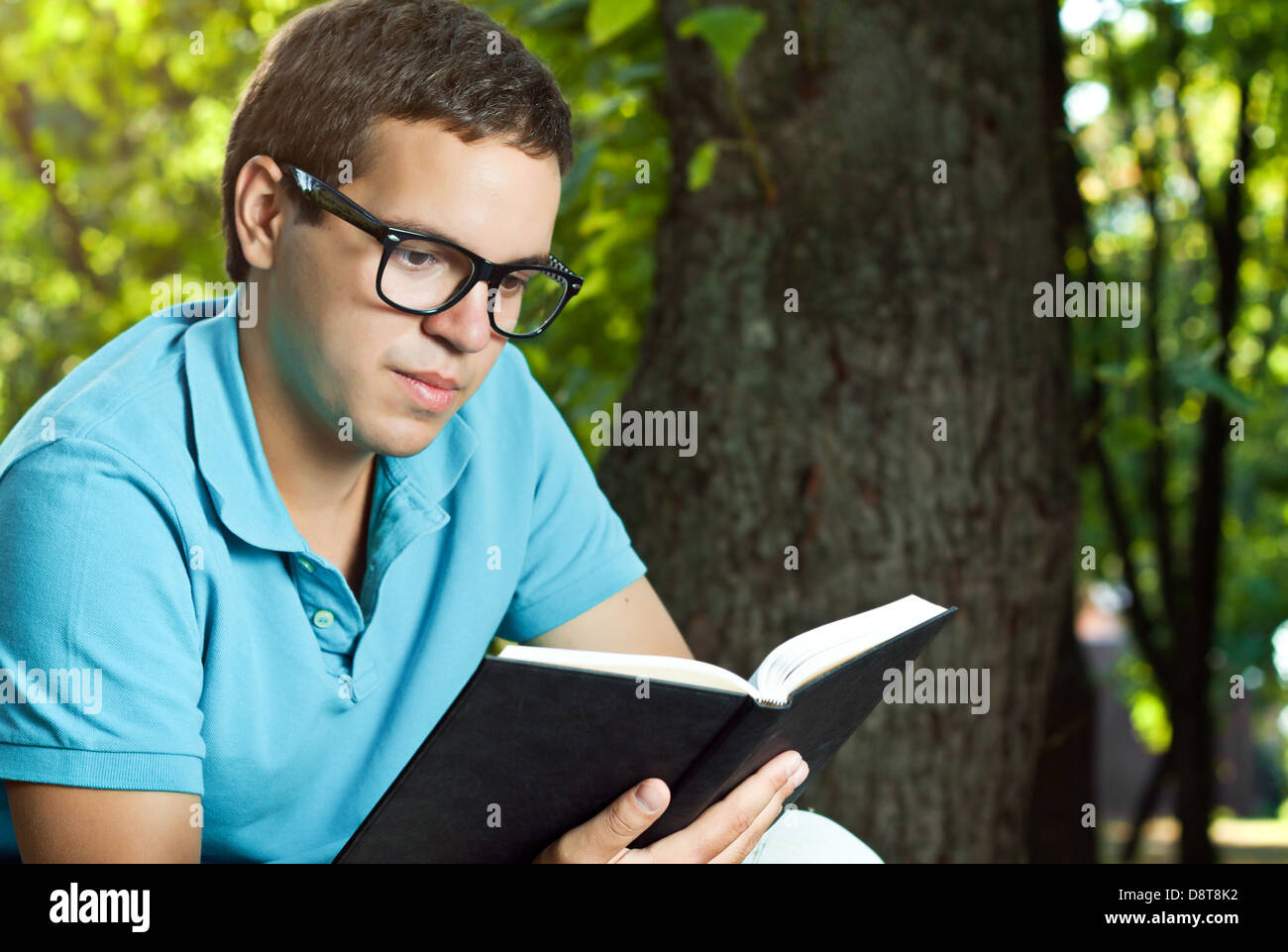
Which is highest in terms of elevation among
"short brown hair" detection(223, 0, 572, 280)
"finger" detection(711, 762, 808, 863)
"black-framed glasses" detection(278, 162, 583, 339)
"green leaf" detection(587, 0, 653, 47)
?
"green leaf" detection(587, 0, 653, 47)

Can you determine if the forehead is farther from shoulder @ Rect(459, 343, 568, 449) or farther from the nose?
shoulder @ Rect(459, 343, 568, 449)

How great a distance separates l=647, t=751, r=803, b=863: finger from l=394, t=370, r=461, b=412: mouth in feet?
2.23

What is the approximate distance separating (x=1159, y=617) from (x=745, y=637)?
4.64 m

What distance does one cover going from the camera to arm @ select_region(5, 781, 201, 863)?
138 cm

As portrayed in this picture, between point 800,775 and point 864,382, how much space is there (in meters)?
1.45

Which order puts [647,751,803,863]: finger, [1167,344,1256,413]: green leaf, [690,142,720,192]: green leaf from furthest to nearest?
[1167,344,1256,413]: green leaf, [690,142,720,192]: green leaf, [647,751,803,863]: finger

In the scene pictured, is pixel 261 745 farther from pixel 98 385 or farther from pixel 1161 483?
pixel 1161 483

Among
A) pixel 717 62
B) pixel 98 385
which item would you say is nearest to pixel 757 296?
pixel 717 62

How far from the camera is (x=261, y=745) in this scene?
162cm

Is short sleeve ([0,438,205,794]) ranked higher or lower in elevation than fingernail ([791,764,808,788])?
higher

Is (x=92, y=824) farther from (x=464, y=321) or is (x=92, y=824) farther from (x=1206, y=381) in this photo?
(x=1206, y=381)

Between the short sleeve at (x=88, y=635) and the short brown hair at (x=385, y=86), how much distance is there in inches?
19.0

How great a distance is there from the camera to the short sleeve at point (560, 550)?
2125 mm

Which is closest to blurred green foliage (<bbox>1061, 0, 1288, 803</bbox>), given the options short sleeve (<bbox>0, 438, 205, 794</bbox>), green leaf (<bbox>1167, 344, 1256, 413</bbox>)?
green leaf (<bbox>1167, 344, 1256, 413</bbox>)
